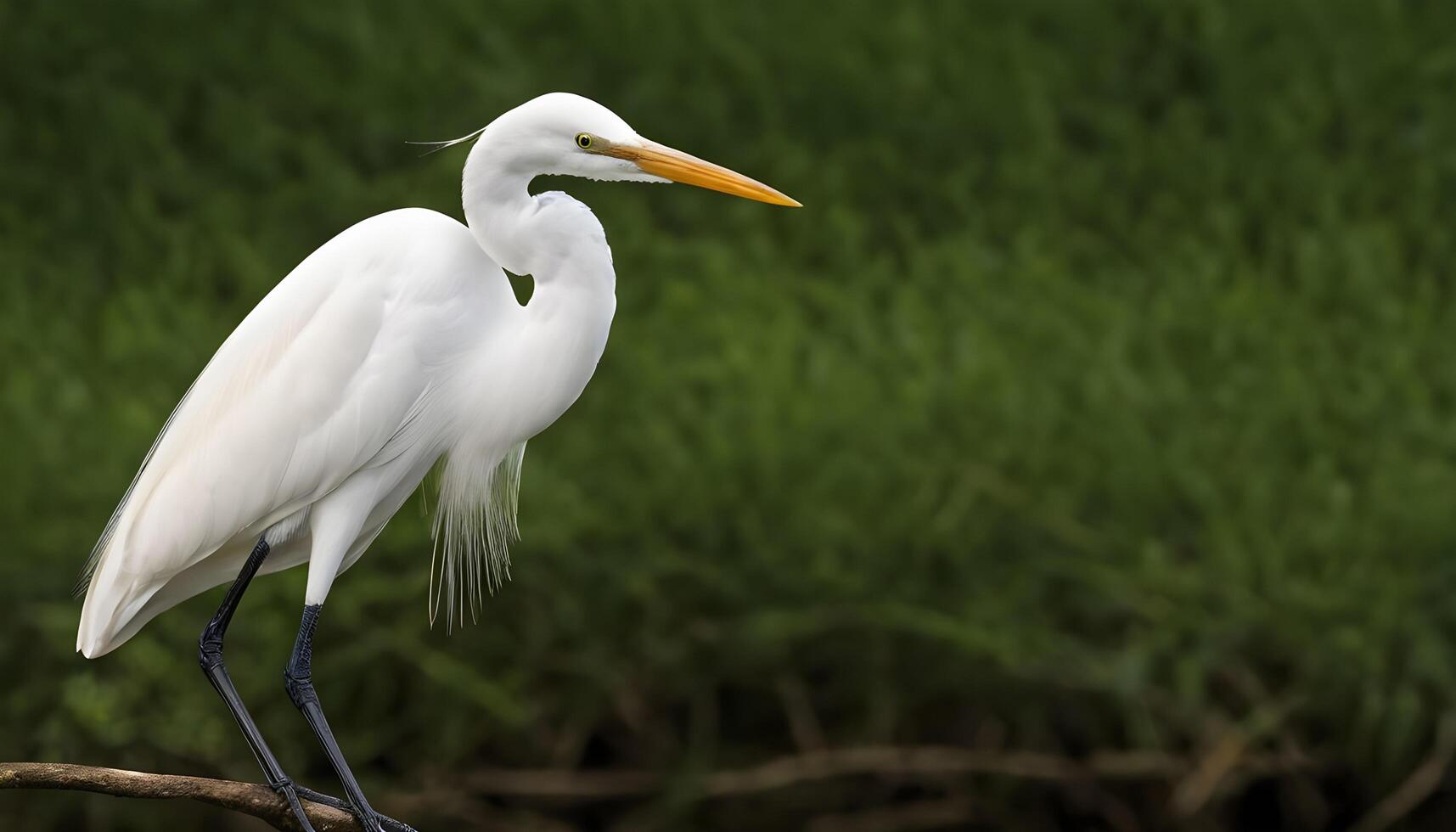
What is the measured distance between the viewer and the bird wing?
1499 millimetres

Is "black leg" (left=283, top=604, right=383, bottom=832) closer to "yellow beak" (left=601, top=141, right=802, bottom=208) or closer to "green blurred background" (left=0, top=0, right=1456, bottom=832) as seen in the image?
"yellow beak" (left=601, top=141, right=802, bottom=208)

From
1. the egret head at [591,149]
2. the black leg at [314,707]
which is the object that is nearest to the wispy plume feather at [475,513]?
the black leg at [314,707]

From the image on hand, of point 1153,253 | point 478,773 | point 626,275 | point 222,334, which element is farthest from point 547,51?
point 478,773

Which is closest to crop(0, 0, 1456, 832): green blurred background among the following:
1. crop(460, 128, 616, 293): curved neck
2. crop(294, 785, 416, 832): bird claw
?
crop(294, 785, 416, 832): bird claw

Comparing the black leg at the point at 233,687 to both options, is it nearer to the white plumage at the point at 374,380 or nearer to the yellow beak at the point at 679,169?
the white plumage at the point at 374,380

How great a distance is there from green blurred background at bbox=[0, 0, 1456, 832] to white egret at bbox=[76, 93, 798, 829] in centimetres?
93

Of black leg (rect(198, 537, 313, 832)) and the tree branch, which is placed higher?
black leg (rect(198, 537, 313, 832))

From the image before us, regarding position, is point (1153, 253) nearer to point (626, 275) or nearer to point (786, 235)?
point (786, 235)

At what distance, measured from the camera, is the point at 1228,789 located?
2.52 m

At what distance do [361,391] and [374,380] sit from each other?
0.6 inches

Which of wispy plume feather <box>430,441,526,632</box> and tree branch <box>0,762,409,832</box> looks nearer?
tree branch <box>0,762,409,832</box>

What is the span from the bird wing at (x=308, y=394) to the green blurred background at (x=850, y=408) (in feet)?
3.07

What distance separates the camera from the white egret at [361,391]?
57.2 inches

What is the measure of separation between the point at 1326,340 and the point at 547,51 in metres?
1.81
